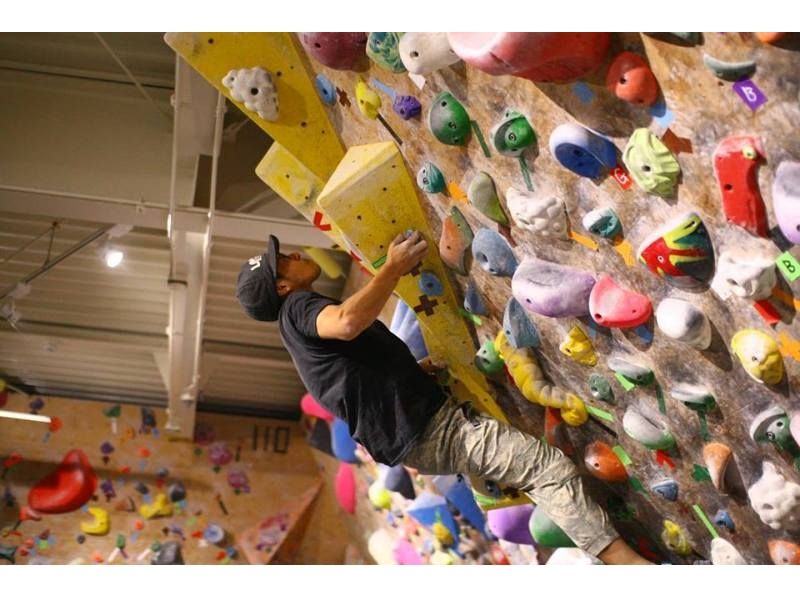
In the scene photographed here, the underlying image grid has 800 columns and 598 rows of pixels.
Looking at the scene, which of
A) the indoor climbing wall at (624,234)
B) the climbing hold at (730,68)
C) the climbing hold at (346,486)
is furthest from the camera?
the climbing hold at (346,486)

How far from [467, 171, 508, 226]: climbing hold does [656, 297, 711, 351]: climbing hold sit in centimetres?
46

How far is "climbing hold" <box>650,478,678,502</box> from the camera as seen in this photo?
2746 mm

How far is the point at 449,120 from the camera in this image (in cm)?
237

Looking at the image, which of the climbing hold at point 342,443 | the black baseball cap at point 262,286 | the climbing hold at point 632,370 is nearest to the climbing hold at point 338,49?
the black baseball cap at point 262,286

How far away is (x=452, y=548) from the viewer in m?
4.37

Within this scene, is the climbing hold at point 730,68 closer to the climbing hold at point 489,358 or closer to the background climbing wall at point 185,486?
the climbing hold at point 489,358

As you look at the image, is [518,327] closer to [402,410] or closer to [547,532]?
[402,410]

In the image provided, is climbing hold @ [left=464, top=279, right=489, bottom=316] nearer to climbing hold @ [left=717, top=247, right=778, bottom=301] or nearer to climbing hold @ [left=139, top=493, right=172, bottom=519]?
climbing hold @ [left=717, top=247, right=778, bottom=301]

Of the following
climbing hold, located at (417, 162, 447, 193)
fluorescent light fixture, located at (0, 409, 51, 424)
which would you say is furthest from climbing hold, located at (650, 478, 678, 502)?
fluorescent light fixture, located at (0, 409, 51, 424)

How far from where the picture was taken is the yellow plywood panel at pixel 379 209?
2676 millimetres

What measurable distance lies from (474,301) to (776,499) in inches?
36.4
